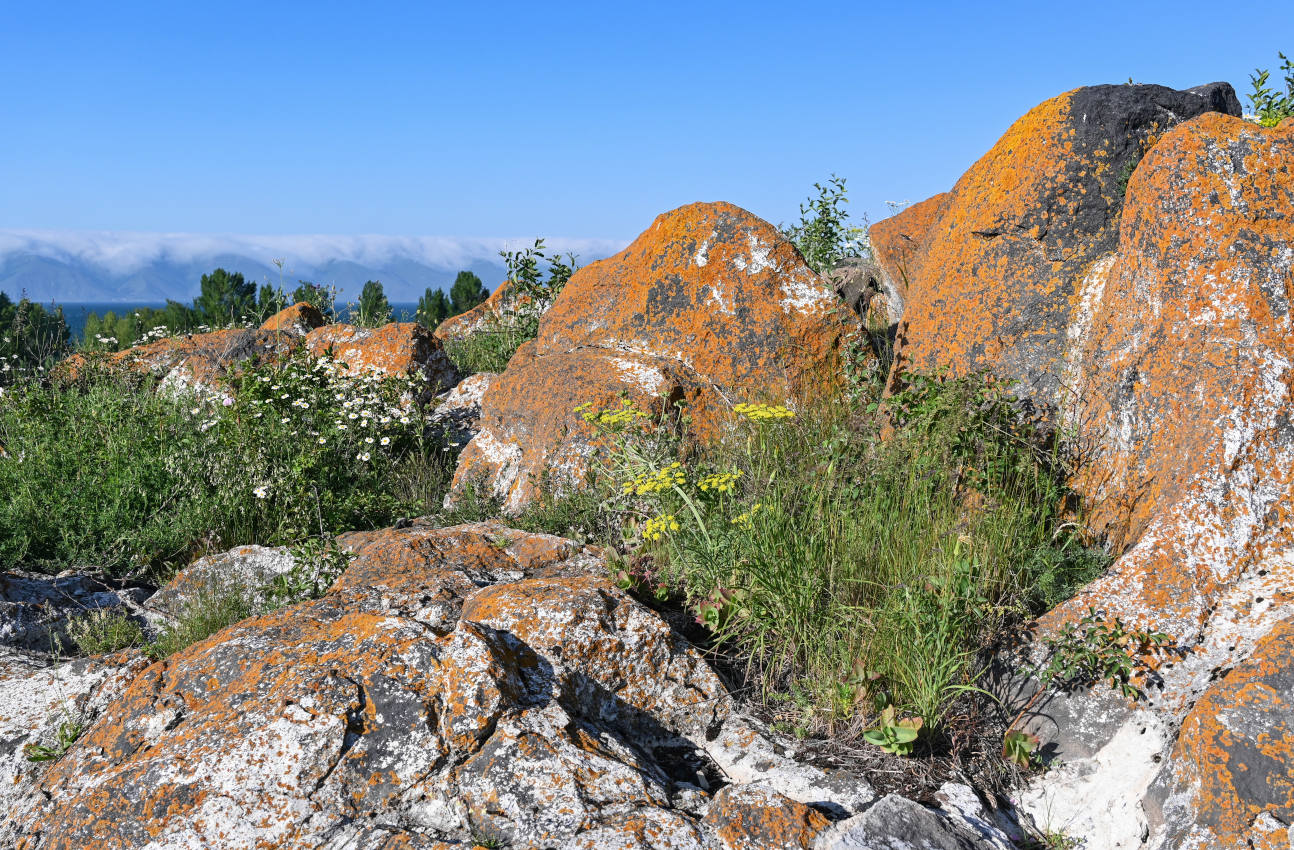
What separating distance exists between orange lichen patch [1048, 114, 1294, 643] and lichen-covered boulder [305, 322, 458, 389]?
240 inches

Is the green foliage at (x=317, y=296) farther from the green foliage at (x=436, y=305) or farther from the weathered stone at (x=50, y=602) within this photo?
the green foliage at (x=436, y=305)

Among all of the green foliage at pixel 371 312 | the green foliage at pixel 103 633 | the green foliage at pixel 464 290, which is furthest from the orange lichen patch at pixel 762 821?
the green foliage at pixel 464 290

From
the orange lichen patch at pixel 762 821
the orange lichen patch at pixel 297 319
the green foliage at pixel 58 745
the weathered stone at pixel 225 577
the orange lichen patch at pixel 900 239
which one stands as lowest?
the green foliage at pixel 58 745

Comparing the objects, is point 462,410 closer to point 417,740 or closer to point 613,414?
point 613,414

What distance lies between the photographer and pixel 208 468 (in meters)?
6.70

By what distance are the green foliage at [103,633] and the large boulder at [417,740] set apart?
1.46m

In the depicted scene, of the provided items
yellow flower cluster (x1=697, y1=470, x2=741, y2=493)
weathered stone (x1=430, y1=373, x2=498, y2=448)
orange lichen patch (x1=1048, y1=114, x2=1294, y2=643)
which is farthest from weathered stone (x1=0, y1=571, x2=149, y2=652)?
orange lichen patch (x1=1048, y1=114, x2=1294, y2=643)

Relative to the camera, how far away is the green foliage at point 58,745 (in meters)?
3.58

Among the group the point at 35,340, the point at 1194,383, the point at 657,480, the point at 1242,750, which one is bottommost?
the point at 1242,750

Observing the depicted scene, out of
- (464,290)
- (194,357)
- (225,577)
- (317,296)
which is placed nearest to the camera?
(225,577)

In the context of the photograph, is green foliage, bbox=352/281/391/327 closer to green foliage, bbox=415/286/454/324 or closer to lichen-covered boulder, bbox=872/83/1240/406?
lichen-covered boulder, bbox=872/83/1240/406

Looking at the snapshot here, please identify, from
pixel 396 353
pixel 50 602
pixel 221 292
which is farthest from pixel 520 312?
pixel 221 292

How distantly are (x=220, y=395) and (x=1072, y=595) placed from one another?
7.24 m

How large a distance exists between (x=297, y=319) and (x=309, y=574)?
24.0 feet
